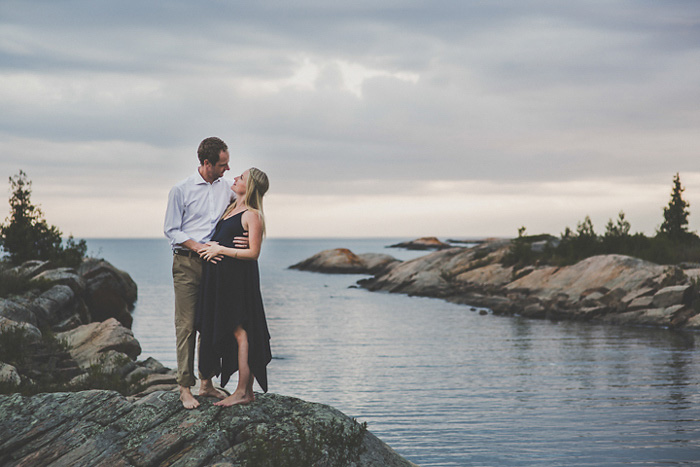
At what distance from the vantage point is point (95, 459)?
23.5 ft

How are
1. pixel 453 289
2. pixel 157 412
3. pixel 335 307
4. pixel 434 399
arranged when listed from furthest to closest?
pixel 453 289
pixel 335 307
pixel 434 399
pixel 157 412

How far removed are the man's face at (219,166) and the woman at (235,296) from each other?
0.25m

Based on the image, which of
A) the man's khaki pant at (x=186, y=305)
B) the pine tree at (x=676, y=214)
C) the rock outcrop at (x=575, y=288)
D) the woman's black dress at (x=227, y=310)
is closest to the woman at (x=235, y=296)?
the woman's black dress at (x=227, y=310)

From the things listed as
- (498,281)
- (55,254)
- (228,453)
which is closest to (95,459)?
(228,453)

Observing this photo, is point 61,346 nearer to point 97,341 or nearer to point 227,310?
point 97,341

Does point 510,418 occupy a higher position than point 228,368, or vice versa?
point 228,368

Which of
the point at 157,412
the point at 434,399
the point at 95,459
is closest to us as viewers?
the point at 95,459

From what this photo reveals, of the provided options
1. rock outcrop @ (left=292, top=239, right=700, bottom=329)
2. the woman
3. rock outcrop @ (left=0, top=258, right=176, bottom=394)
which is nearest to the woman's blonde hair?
the woman

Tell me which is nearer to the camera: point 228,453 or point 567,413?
point 228,453

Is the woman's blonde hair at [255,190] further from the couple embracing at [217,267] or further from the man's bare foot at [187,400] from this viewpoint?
the man's bare foot at [187,400]

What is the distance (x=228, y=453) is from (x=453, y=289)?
156 feet

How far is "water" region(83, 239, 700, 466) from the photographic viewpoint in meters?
14.1

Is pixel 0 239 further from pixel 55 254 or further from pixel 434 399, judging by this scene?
pixel 434 399

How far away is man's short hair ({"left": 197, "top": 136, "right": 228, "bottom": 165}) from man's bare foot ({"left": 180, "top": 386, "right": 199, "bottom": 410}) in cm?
269
